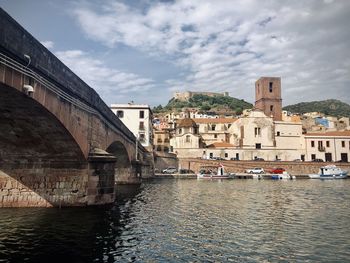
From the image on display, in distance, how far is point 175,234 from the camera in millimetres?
14648

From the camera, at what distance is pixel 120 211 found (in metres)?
20.7

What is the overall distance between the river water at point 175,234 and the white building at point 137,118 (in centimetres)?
4627

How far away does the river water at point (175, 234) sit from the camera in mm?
11445

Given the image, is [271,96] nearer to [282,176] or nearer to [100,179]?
[282,176]

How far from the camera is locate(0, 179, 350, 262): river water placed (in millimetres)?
11445

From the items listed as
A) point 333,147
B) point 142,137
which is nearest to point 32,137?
point 142,137

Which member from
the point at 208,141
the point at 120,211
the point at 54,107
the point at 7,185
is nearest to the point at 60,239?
the point at 54,107

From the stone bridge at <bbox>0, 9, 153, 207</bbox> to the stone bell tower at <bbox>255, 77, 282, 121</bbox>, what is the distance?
7356 cm

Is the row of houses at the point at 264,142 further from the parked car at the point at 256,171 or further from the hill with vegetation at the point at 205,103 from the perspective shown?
the hill with vegetation at the point at 205,103

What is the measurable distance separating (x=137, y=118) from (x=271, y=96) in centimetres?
4435

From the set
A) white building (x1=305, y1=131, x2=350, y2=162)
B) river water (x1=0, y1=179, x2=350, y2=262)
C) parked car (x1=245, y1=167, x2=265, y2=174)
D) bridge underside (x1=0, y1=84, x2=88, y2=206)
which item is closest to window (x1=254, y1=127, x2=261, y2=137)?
parked car (x1=245, y1=167, x2=265, y2=174)

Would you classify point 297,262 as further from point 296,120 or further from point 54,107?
point 296,120

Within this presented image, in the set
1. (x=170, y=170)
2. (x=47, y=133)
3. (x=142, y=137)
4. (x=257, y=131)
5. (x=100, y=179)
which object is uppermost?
(x=257, y=131)

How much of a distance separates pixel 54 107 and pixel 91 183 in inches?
278
